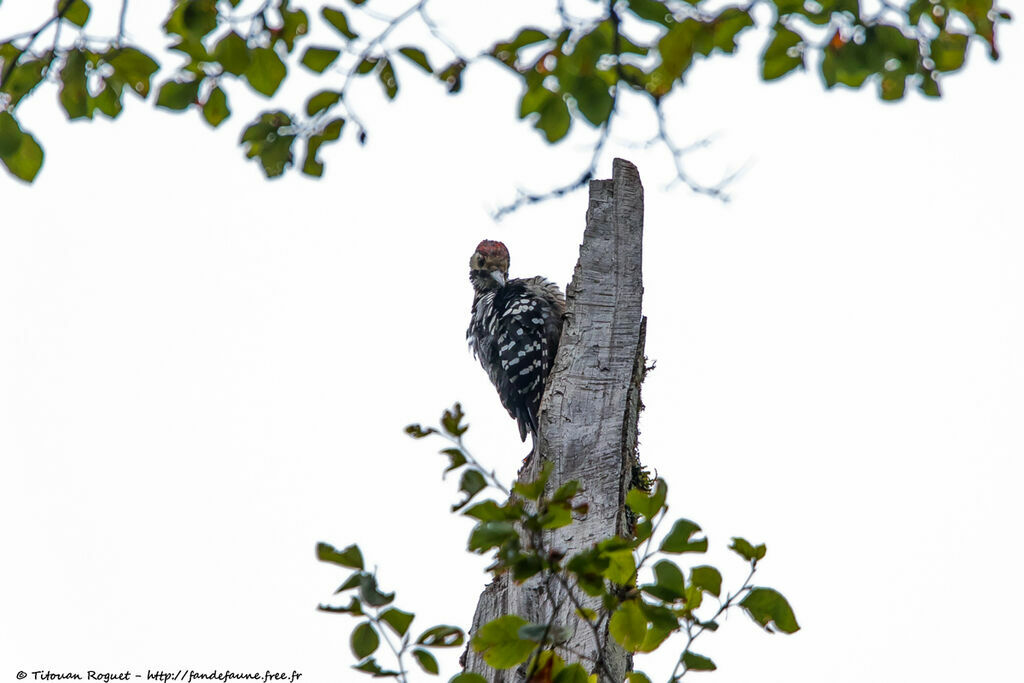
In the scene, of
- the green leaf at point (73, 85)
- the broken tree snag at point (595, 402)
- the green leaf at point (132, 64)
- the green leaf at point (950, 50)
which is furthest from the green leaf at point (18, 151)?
the broken tree snag at point (595, 402)

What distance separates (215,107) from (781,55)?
1.15 metres

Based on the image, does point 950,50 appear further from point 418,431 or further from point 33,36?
point 33,36

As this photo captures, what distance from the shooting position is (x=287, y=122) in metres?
2.17

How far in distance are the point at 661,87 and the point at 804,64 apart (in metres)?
0.30

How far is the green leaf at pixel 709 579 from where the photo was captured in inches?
83.6

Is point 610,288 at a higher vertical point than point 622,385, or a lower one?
higher

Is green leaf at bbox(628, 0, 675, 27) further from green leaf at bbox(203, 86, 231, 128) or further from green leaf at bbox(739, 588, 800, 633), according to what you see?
green leaf at bbox(739, 588, 800, 633)

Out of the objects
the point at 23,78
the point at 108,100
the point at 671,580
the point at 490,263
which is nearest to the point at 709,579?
the point at 671,580

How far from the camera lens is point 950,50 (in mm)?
2035

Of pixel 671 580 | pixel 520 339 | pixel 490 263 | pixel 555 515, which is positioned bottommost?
pixel 671 580

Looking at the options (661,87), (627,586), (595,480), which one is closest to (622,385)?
(595,480)

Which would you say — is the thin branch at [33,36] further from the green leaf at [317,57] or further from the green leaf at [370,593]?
the green leaf at [370,593]

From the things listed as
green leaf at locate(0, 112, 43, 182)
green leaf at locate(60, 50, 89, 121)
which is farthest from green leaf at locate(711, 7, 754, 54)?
green leaf at locate(0, 112, 43, 182)

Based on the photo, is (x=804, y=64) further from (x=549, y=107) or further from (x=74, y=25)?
(x=74, y=25)
